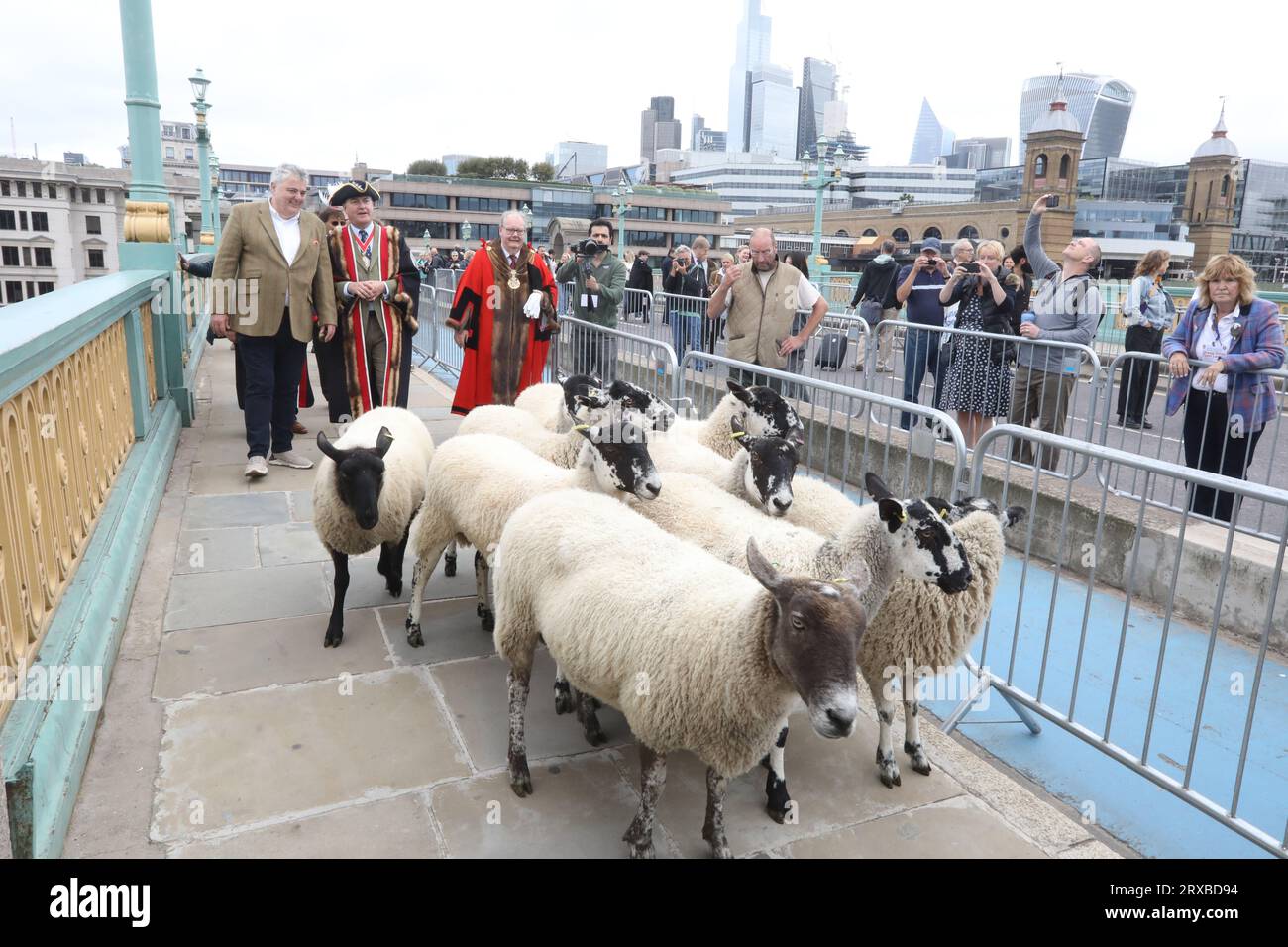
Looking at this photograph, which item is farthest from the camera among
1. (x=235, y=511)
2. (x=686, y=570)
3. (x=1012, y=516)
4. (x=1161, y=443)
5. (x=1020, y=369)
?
(x=1020, y=369)

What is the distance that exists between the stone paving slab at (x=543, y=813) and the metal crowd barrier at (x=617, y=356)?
368 centimetres

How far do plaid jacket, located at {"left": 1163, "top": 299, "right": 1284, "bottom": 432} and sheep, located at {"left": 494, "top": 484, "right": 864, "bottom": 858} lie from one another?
432 centimetres

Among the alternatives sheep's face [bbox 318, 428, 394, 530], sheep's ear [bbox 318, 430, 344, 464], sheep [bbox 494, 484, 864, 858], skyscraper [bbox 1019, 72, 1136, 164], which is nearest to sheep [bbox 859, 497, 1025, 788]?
sheep [bbox 494, 484, 864, 858]

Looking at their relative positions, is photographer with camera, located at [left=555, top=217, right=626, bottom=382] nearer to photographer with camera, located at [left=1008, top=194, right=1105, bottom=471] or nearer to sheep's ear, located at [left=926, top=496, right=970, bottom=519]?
photographer with camera, located at [left=1008, top=194, right=1105, bottom=471]

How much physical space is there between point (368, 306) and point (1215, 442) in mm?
6083

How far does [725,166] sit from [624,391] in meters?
160

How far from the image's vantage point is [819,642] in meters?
2.19

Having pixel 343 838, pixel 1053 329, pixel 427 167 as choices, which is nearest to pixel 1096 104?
pixel 427 167

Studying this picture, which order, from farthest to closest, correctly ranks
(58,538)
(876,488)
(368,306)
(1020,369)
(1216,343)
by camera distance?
(1020,369), (368,306), (1216,343), (58,538), (876,488)

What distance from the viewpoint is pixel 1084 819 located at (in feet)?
9.83

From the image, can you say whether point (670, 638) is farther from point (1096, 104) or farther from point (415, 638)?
point (1096, 104)

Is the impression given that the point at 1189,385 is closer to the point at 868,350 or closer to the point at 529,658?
the point at 868,350

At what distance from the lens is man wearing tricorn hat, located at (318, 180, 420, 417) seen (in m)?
6.43
